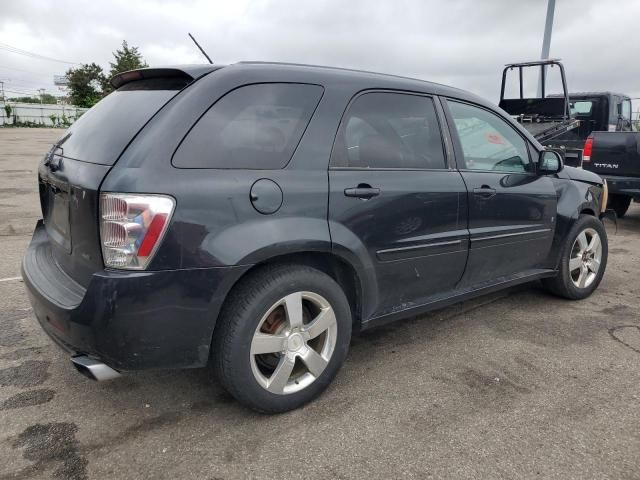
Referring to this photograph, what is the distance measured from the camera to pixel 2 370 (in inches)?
120

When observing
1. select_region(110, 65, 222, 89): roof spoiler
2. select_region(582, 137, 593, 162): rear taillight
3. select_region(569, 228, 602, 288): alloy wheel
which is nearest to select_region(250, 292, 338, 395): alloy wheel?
select_region(110, 65, 222, 89): roof spoiler

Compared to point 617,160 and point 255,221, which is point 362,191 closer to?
point 255,221

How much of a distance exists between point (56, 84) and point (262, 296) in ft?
407

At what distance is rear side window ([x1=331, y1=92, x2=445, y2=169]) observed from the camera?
2836 millimetres

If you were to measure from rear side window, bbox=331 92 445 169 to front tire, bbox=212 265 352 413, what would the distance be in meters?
0.68

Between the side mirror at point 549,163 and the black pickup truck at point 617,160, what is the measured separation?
448 cm

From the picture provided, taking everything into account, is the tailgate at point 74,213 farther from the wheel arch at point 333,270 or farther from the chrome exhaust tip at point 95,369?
the wheel arch at point 333,270

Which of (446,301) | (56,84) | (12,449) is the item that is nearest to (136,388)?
(12,449)

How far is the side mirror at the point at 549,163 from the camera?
3.91m

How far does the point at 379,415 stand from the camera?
2672 millimetres

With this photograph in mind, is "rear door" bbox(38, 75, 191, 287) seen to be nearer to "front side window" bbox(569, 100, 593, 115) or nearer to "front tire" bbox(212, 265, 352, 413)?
"front tire" bbox(212, 265, 352, 413)

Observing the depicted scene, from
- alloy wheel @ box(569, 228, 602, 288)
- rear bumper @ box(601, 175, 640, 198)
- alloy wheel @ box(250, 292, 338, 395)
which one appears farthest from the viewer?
rear bumper @ box(601, 175, 640, 198)

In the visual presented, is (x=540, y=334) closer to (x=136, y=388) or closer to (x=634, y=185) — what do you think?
(x=136, y=388)

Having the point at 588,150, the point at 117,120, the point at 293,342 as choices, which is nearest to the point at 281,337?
the point at 293,342
